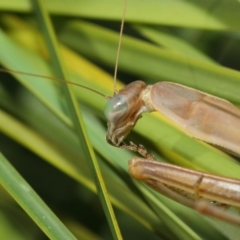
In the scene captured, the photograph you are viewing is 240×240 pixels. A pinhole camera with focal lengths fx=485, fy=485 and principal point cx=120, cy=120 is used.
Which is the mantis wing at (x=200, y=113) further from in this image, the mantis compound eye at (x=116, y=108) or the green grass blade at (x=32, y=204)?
the green grass blade at (x=32, y=204)

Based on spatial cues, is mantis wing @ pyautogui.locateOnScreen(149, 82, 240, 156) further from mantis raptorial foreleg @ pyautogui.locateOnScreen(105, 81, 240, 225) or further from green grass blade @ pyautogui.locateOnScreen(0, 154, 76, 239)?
green grass blade @ pyautogui.locateOnScreen(0, 154, 76, 239)

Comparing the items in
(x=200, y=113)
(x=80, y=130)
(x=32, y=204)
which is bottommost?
(x=32, y=204)

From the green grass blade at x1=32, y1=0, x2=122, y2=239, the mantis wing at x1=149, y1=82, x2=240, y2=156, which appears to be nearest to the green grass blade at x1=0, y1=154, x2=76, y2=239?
the green grass blade at x1=32, y1=0, x2=122, y2=239

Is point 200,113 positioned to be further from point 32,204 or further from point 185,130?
point 32,204

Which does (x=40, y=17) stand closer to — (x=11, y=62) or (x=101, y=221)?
(x=11, y=62)

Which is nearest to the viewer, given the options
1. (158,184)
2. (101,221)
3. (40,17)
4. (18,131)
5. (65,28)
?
(158,184)

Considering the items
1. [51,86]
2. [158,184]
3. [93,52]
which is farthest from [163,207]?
[93,52]

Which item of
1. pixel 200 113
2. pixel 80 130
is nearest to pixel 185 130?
pixel 200 113

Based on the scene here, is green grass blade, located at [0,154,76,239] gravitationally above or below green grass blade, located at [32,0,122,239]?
below
